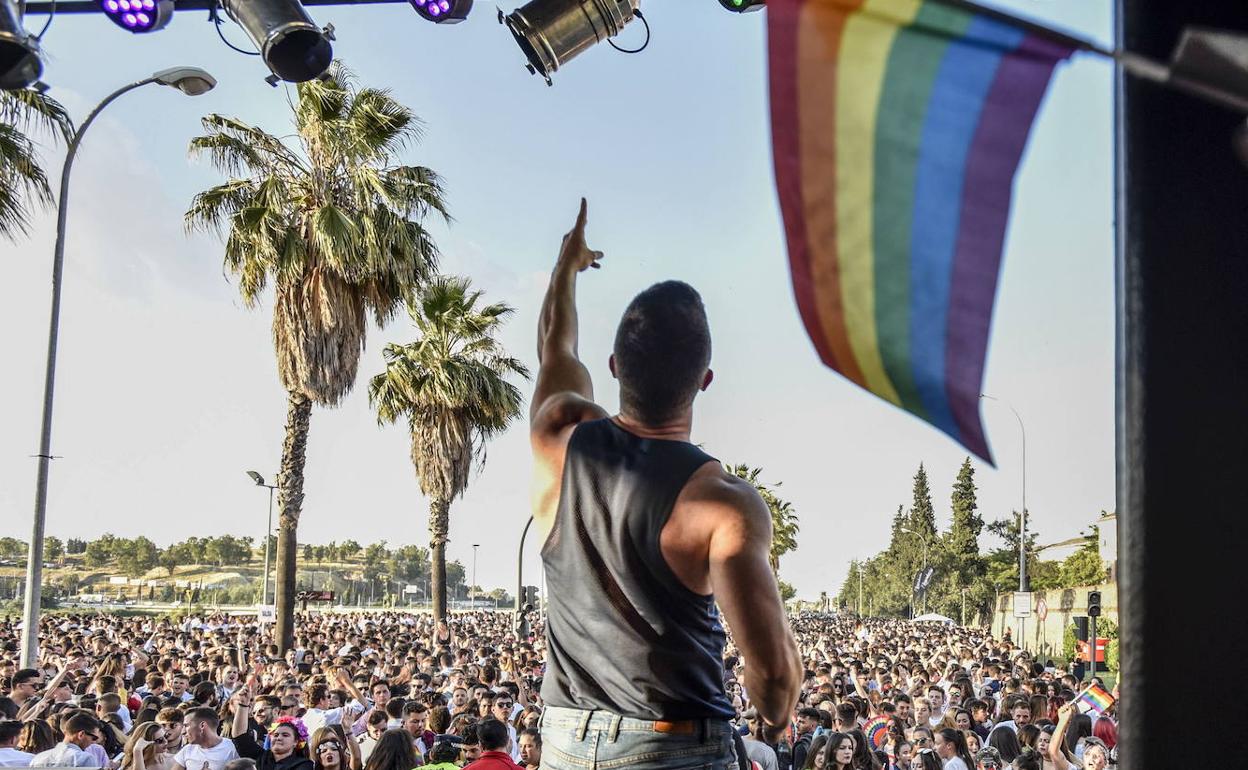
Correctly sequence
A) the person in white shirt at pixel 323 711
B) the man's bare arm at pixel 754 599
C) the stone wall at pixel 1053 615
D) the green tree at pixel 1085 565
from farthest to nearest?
the green tree at pixel 1085 565 → the stone wall at pixel 1053 615 → the person in white shirt at pixel 323 711 → the man's bare arm at pixel 754 599

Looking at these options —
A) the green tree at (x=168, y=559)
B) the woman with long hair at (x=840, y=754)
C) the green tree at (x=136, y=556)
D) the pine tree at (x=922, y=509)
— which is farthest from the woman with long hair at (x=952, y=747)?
the green tree at (x=168, y=559)

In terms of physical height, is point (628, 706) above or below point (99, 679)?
above

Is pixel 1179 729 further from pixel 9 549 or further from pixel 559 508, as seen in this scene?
pixel 9 549

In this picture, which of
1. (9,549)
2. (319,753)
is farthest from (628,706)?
(9,549)

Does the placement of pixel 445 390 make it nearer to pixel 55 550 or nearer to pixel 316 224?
pixel 316 224

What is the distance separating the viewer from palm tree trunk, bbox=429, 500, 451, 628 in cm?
2723

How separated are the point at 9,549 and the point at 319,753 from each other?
143 meters

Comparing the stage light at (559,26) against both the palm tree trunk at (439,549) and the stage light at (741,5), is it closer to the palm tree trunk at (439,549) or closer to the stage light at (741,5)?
the stage light at (741,5)

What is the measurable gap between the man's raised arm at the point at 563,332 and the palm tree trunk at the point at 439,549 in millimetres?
24670

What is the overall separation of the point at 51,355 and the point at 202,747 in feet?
19.9

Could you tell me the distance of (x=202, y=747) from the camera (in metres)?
8.45

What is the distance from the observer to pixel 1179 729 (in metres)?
1.24

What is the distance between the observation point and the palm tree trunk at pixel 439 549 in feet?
89.4

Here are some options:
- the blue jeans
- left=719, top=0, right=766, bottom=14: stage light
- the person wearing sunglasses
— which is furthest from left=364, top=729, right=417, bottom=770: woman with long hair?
the blue jeans
